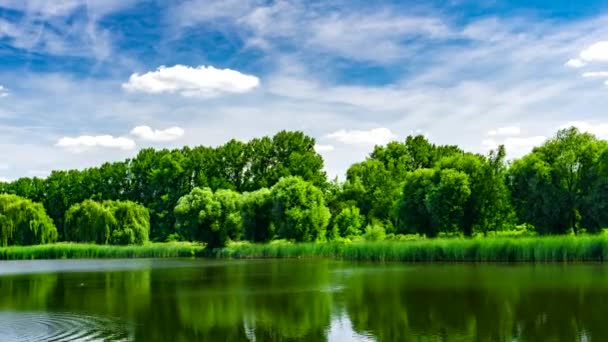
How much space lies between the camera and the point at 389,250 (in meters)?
47.8

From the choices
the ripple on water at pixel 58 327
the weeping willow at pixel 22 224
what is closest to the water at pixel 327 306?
the ripple on water at pixel 58 327

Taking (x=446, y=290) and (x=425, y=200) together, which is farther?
(x=425, y=200)

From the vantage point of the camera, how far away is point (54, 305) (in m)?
27.8

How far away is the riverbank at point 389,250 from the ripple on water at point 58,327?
26938mm

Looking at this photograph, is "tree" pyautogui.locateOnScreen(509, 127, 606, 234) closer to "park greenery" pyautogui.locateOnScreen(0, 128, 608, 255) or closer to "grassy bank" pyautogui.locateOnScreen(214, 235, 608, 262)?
"park greenery" pyautogui.locateOnScreen(0, 128, 608, 255)

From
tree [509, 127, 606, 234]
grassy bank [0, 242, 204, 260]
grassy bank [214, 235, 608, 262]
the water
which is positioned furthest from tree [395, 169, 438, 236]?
the water

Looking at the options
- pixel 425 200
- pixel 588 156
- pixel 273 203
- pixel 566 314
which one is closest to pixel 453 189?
pixel 425 200

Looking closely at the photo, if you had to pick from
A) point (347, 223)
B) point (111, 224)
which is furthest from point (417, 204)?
point (111, 224)

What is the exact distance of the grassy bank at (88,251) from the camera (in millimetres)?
68000

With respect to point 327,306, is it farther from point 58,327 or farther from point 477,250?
point 477,250

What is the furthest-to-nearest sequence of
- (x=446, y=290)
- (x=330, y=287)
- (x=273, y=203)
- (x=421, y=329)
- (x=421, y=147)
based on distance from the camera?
(x=421, y=147), (x=273, y=203), (x=330, y=287), (x=446, y=290), (x=421, y=329)

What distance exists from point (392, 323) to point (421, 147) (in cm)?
7576

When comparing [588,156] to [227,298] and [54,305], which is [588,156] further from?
[54,305]

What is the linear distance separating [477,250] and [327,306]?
21.6m
